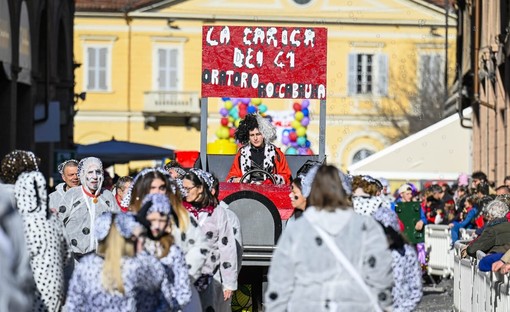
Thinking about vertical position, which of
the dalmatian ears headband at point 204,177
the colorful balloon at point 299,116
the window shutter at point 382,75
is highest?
the window shutter at point 382,75

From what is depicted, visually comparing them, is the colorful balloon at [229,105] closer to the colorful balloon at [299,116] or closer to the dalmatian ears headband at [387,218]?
the colorful balloon at [299,116]

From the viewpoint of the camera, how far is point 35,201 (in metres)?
10.4

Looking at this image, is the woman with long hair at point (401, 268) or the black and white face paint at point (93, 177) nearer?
the woman with long hair at point (401, 268)

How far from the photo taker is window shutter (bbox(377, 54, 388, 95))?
196 ft

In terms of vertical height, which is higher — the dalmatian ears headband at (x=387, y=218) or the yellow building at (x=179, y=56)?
the yellow building at (x=179, y=56)

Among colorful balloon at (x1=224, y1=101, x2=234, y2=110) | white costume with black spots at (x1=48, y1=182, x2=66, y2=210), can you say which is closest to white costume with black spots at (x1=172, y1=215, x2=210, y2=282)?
white costume with black spots at (x1=48, y1=182, x2=66, y2=210)

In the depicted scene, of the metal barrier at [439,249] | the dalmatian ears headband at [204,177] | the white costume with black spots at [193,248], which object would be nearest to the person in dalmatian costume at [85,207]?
the dalmatian ears headband at [204,177]

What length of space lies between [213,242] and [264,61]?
224 inches

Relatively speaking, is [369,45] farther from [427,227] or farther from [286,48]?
[286,48]

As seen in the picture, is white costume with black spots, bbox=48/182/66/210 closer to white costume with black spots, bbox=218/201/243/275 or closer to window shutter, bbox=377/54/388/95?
white costume with black spots, bbox=218/201/243/275

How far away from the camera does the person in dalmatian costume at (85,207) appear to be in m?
13.8

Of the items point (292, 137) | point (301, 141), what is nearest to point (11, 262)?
point (301, 141)

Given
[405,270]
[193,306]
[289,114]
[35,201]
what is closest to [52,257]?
[35,201]

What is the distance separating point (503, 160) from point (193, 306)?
2123 centimetres
